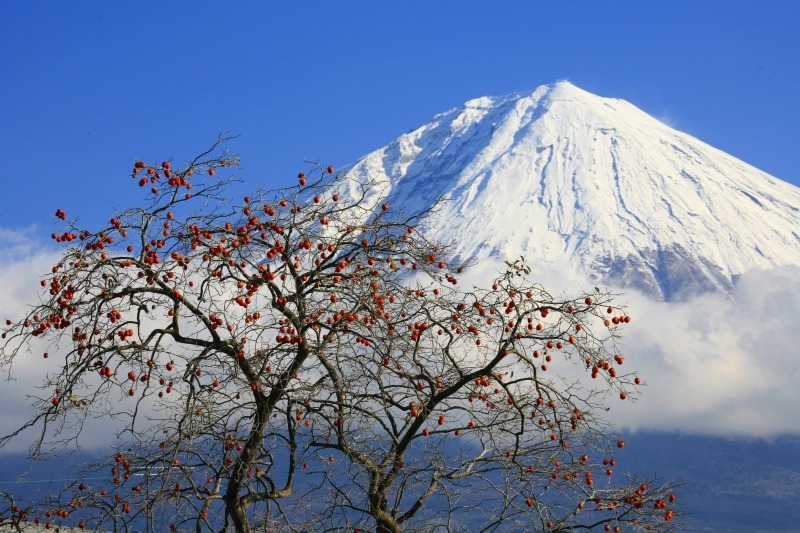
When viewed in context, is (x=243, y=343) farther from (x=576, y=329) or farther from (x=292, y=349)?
(x=576, y=329)

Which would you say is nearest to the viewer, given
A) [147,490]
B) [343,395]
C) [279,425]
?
[147,490]

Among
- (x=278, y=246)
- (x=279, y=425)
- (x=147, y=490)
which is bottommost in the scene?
(x=147, y=490)

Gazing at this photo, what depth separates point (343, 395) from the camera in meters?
9.48

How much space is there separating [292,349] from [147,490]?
1666mm

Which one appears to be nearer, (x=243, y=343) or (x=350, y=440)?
(x=243, y=343)

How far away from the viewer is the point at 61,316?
9.00 meters

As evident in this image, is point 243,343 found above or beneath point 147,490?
above

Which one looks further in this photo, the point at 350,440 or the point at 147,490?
the point at 350,440

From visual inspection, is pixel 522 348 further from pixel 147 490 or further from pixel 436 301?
pixel 147 490

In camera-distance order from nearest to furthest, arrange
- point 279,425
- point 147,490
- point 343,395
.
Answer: point 147,490 → point 343,395 → point 279,425

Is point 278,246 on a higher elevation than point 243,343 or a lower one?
higher

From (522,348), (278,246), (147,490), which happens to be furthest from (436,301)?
(147,490)

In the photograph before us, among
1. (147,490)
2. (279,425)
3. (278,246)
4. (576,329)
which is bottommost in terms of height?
(147,490)

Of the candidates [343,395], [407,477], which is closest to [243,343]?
[343,395]
